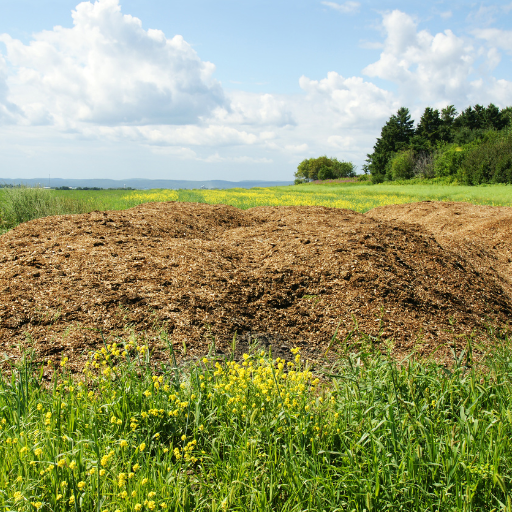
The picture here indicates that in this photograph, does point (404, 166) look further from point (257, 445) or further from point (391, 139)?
point (257, 445)

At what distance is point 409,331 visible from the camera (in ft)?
13.9

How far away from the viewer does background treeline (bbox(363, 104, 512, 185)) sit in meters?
37.6

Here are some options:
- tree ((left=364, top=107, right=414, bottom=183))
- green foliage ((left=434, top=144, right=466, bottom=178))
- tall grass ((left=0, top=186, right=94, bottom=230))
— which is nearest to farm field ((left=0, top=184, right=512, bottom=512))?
tall grass ((left=0, top=186, right=94, bottom=230))

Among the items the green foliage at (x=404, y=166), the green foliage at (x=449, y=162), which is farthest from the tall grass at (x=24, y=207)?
the green foliage at (x=404, y=166)

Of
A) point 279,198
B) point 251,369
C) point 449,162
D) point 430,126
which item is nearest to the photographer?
point 251,369

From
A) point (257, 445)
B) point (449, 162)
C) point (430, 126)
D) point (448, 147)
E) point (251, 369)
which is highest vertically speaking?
point (430, 126)

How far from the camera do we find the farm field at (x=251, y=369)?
1949mm

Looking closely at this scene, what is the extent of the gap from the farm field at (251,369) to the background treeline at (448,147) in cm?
3642

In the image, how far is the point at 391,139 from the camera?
62.3 m

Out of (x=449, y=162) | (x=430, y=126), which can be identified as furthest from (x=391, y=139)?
(x=449, y=162)

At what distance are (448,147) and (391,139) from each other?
42.4 ft

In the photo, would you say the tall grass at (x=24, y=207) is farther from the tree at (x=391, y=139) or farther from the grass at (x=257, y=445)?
the tree at (x=391, y=139)

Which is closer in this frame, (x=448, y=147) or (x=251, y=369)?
(x=251, y=369)

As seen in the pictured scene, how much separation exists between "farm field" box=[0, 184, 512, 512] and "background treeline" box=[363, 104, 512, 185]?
36.4 meters
